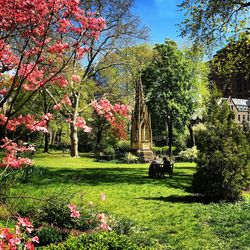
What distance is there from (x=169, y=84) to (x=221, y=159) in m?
28.3

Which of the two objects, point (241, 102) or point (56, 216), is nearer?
point (56, 216)

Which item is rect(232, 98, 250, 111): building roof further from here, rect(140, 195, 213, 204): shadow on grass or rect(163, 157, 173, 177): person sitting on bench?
rect(140, 195, 213, 204): shadow on grass

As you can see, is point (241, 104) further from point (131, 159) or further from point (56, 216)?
point (56, 216)

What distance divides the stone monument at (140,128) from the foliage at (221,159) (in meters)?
20.8

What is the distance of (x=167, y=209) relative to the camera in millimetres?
12070

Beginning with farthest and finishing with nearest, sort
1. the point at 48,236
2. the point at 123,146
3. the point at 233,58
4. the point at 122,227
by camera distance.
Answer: the point at 123,146, the point at 233,58, the point at 122,227, the point at 48,236

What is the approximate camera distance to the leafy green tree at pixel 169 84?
133 ft

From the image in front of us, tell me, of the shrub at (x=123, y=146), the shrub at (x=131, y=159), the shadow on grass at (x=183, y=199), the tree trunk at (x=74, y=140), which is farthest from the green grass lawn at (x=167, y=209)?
the shrub at (x=123, y=146)

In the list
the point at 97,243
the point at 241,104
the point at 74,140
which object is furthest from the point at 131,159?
the point at 241,104

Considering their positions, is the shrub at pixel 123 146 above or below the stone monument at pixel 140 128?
below

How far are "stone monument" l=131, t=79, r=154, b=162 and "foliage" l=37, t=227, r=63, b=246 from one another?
26716 mm

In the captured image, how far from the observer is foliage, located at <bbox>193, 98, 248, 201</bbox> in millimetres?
13352

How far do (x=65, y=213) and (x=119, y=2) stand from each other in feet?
90.0

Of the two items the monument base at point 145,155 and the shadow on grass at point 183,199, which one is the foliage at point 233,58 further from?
the monument base at point 145,155
